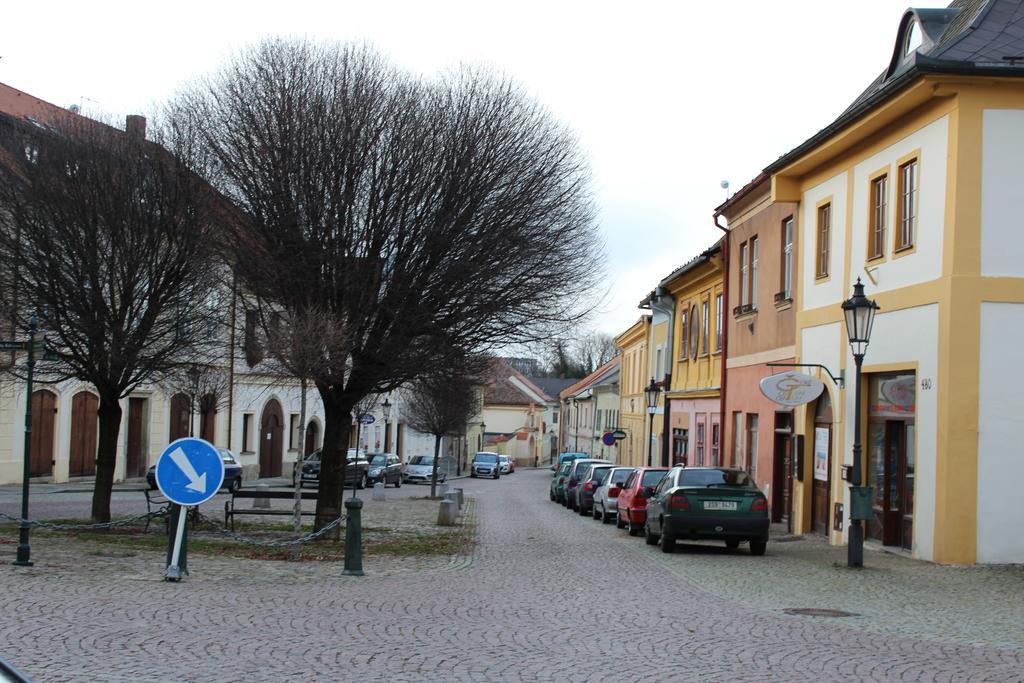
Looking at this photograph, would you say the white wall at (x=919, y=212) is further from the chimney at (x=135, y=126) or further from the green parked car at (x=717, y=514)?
the chimney at (x=135, y=126)

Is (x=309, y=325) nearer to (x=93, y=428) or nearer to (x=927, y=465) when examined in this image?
(x=927, y=465)

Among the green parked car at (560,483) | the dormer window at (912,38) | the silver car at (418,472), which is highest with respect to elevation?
the dormer window at (912,38)

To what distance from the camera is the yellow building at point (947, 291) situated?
53.8 feet

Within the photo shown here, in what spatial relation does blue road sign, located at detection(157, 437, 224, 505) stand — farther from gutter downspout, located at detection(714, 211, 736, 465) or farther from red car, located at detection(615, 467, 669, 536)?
gutter downspout, located at detection(714, 211, 736, 465)

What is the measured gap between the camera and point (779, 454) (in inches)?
1009

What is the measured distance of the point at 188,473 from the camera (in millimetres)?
12781

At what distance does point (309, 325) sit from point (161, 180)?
457cm

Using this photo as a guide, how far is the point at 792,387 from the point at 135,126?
12.1 m

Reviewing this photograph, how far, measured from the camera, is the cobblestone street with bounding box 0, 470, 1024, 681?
28.0 feet

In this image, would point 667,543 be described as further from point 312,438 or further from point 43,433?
point 312,438

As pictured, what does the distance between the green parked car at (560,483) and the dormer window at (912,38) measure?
2261 centimetres

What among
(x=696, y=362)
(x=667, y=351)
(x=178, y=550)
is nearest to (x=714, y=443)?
(x=696, y=362)

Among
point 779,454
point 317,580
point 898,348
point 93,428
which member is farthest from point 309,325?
point 93,428

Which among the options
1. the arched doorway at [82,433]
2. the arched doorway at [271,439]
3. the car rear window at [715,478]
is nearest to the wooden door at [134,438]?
the arched doorway at [82,433]
